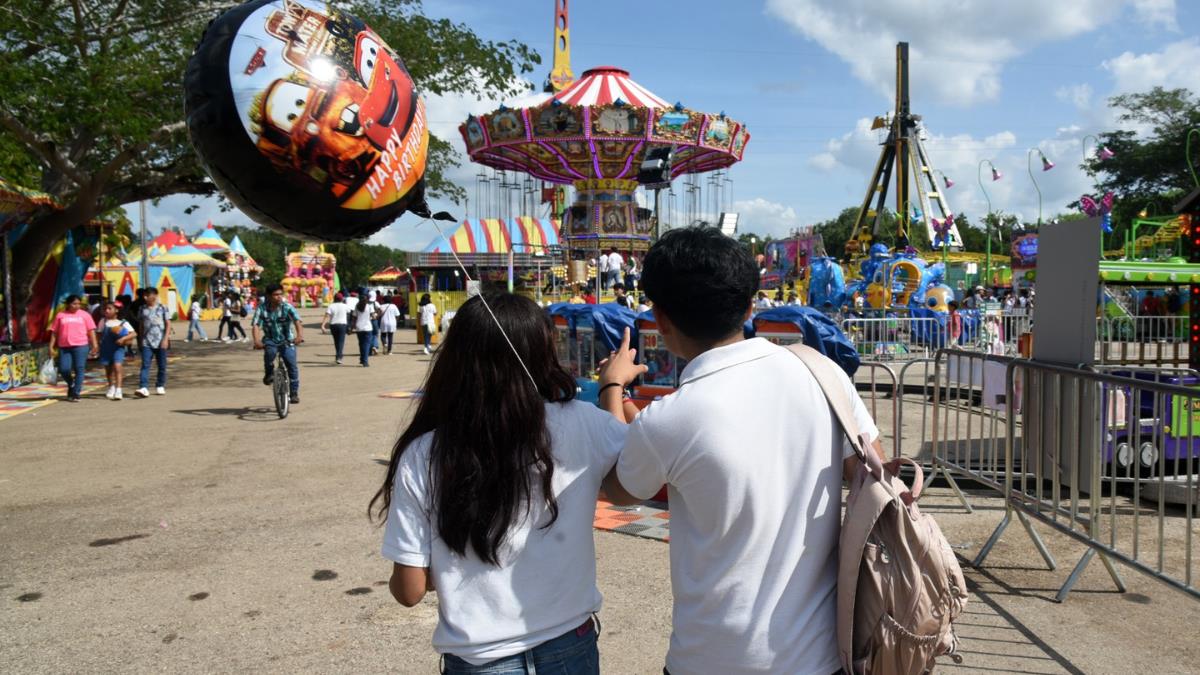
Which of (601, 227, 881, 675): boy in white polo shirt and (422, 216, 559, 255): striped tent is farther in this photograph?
(422, 216, 559, 255): striped tent

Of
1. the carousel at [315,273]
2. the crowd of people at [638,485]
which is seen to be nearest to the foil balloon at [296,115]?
the crowd of people at [638,485]

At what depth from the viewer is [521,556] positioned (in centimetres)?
187

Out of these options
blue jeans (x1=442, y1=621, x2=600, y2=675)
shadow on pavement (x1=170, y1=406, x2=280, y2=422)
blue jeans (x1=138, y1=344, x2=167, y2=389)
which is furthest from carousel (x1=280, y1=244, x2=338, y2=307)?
blue jeans (x1=442, y1=621, x2=600, y2=675)

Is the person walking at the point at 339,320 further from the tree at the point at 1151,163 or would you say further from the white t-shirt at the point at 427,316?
the tree at the point at 1151,163

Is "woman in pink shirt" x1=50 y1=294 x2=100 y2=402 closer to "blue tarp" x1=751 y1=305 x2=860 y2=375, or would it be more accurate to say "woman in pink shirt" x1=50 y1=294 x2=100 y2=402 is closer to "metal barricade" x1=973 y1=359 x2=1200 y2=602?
"blue tarp" x1=751 y1=305 x2=860 y2=375

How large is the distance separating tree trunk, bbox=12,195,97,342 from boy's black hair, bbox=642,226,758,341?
16.4m

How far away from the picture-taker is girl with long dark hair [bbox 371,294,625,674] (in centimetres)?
183

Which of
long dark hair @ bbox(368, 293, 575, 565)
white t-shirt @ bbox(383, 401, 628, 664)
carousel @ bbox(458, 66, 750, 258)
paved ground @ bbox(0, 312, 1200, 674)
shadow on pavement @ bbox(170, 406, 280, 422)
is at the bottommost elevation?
paved ground @ bbox(0, 312, 1200, 674)

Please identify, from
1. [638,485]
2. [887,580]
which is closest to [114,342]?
[638,485]

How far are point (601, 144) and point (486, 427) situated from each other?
2932 centimetres

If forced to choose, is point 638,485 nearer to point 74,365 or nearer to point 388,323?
point 74,365

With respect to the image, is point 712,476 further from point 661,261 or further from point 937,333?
point 937,333

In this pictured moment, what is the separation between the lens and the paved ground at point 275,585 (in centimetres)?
384

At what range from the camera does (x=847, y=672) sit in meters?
1.77
